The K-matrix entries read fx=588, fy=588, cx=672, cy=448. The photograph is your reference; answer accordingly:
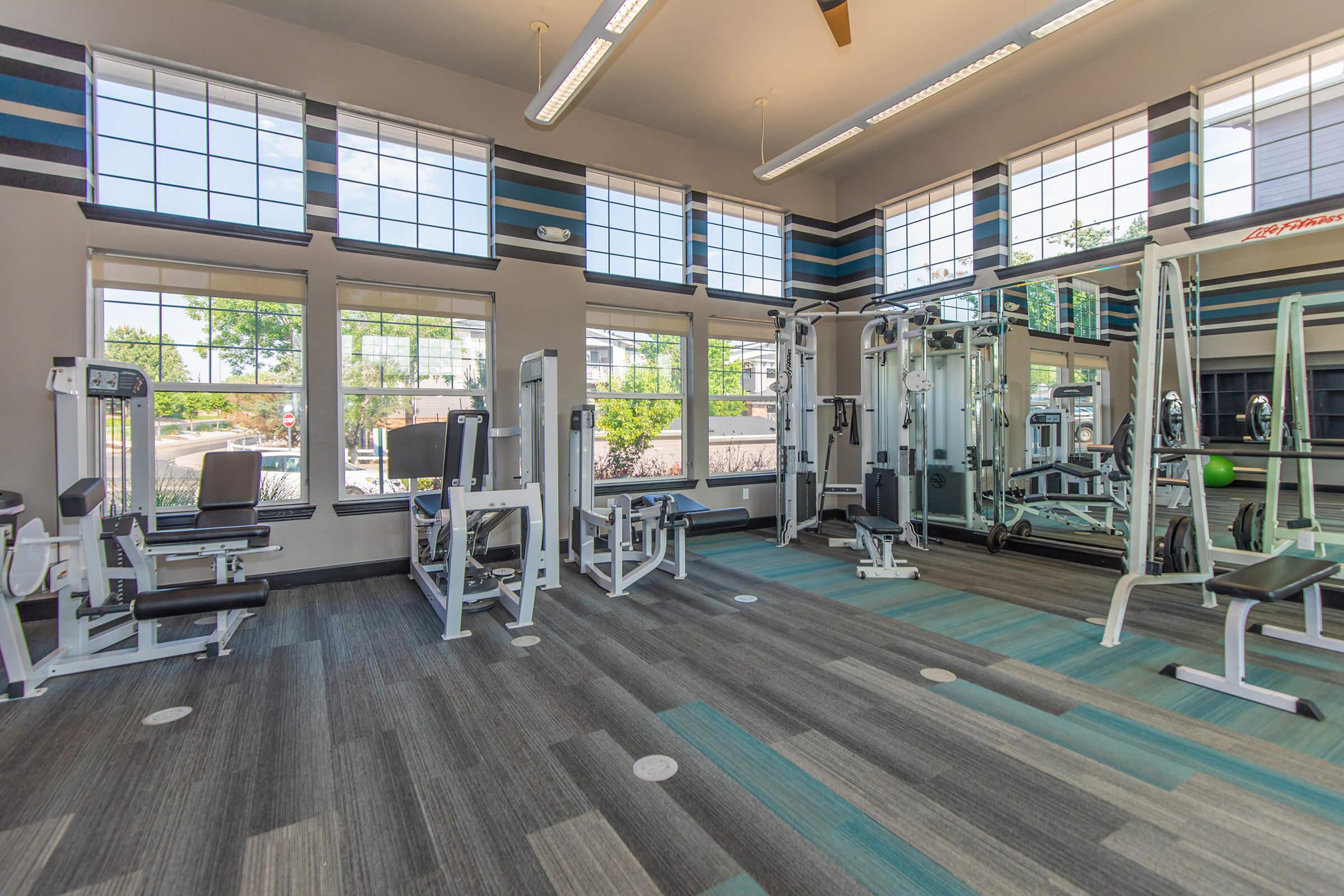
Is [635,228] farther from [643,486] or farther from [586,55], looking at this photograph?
[643,486]

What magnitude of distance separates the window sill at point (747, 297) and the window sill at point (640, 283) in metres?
0.26

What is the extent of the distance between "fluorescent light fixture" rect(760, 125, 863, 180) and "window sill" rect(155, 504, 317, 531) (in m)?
4.65

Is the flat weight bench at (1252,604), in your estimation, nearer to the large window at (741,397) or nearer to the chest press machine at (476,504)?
the chest press machine at (476,504)

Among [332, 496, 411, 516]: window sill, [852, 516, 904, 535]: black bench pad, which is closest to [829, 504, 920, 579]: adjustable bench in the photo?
[852, 516, 904, 535]: black bench pad

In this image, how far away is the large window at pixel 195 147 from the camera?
12.8 ft

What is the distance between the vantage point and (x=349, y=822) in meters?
1.77

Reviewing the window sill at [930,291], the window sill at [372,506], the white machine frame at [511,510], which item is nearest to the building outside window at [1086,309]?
the window sill at [930,291]

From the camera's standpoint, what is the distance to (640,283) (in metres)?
5.81

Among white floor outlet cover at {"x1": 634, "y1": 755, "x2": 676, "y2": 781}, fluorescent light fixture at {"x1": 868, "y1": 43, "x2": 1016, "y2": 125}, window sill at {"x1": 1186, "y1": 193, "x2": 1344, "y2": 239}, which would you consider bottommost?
white floor outlet cover at {"x1": 634, "y1": 755, "x2": 676, "y2": 781}

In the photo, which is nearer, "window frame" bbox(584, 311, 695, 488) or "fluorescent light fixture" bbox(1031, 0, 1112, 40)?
"fluorescent light fixture" bbox(1031, 0, 1112, 40)

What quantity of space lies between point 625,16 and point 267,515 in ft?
13.3

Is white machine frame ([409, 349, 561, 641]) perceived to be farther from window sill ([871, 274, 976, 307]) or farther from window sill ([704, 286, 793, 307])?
window sill ([871, 274, 976, 307])

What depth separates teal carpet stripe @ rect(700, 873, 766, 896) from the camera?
4.82ft

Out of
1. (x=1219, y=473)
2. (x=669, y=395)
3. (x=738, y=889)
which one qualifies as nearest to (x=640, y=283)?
(x=669, y=395)
